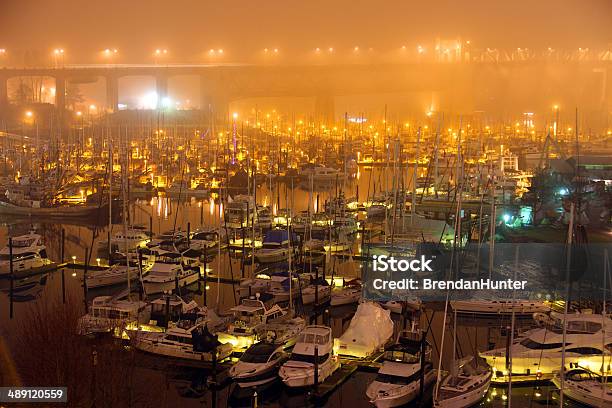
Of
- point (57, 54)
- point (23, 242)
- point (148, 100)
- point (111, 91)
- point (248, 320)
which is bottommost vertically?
point (248, 320)

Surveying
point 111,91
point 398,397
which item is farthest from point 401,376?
point 111,91

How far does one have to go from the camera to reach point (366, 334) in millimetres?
8039

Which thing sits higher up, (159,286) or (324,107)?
(324,107)

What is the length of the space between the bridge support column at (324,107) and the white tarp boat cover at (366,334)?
3939 centimetres

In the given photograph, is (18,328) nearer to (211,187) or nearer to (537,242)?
(537,242)

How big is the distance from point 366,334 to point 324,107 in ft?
133

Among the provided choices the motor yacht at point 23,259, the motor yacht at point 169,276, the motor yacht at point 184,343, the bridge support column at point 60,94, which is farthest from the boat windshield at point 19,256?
the bridge support column at point 60,94

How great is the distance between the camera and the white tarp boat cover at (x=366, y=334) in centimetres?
796

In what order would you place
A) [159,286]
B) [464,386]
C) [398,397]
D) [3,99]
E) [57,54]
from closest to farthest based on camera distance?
1. [398,397]
2. [464,386]
3. [159,286]
4. [3,99]
5. [57,54]

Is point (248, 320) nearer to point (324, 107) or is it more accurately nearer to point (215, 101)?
point (215, 101)

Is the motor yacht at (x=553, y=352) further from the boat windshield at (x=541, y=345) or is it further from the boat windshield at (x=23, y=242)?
the boat windshield at (x=23, y=242)

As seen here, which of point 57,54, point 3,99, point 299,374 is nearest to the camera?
point 299,374

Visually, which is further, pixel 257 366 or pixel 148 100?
pixel 148 100

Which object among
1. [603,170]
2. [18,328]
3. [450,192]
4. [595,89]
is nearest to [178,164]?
[450,192]
